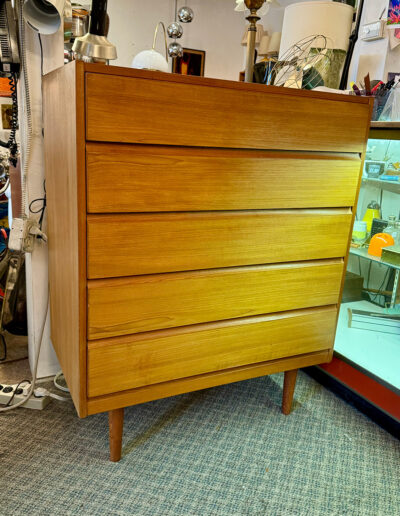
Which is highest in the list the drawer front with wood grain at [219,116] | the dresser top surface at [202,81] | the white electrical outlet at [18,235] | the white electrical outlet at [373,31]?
the white electrical outlet at [373,31]

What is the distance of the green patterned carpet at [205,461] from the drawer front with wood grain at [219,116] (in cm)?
97

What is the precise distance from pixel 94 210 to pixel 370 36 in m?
1.72

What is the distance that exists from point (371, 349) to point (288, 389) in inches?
15.9

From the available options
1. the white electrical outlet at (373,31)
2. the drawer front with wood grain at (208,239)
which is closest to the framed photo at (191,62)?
the white electrical outlet at (373,31)

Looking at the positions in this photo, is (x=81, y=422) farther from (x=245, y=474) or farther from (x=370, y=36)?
(x=370, y=36)

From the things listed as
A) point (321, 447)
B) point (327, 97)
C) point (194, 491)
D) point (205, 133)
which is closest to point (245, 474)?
point (194, 491)

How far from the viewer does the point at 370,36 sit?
2029mm

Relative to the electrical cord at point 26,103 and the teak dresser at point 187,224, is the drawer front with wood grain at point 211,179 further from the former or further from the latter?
the electrical cord at point 26,103

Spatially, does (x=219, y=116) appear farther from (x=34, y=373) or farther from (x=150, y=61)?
(x=34, y=373)

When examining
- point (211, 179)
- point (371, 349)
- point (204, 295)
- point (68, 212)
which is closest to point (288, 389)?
point (371, 349)

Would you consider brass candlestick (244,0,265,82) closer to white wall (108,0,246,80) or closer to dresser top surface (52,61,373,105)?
dresser top surface (52,61,373,105)

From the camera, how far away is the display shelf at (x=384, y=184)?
5.82ft

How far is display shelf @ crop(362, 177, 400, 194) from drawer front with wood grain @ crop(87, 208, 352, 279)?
18.4 inches

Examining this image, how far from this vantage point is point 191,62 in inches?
187
